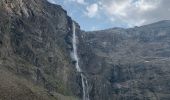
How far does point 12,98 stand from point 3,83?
392 inches

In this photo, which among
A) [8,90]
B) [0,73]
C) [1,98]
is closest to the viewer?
[1,98]

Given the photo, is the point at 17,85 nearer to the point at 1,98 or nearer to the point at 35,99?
the point at 35,99

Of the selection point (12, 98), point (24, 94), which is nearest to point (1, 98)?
point (12, 98)

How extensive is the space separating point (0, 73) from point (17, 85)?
9840 mm

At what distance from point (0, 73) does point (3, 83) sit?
39.5 feet

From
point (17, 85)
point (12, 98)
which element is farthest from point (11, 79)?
point (12, 98)

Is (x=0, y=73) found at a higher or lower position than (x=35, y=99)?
higher

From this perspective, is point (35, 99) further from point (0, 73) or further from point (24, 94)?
point (0, 73)

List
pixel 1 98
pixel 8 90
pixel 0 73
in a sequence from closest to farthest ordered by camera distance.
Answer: pixel 1 98 < pixel 8 90 < pixel 0 73

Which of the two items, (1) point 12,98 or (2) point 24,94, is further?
(2) point 24,94

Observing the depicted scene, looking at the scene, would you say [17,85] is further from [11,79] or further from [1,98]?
[1,98]

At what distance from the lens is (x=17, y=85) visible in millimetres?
196125

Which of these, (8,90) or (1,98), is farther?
(8,90)

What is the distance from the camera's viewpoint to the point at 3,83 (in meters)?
186
